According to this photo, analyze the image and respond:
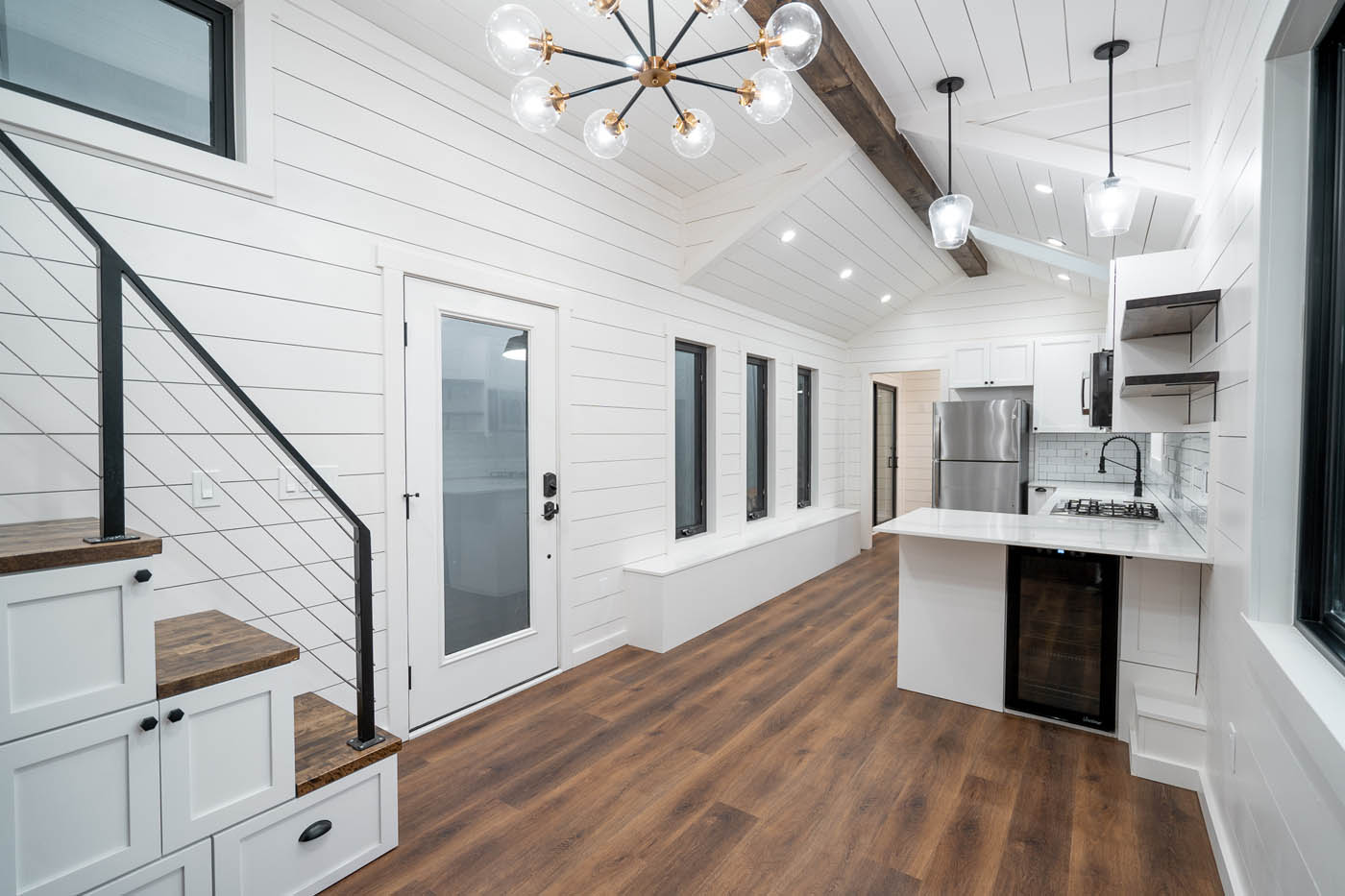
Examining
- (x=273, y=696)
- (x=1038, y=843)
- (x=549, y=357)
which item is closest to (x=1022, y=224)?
(x=549, y=357)

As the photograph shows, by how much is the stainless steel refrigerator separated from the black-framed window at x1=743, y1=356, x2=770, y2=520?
6.02ft

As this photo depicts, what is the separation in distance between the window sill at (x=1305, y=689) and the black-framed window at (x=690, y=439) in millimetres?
3369

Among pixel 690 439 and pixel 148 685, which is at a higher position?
pixel 690 439

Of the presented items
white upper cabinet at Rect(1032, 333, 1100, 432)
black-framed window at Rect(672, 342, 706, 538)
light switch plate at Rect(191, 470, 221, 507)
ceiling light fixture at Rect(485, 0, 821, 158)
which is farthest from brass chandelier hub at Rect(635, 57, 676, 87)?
white upper cabinet at Rect(1032, 333, 1100, 432)

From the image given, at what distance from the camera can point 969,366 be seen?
6.30 m

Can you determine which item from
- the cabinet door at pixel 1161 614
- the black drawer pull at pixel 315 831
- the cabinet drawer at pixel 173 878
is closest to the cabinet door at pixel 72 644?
the cabinet drawer at pixel 173 878

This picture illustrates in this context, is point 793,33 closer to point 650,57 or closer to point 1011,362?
point 650,57

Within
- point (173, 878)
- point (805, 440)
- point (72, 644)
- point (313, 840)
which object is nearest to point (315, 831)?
point (313, 840)

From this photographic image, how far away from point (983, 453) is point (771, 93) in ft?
16.5

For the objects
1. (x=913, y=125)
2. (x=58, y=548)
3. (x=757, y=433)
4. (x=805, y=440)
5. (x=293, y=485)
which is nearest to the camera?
(x=58, y=548)

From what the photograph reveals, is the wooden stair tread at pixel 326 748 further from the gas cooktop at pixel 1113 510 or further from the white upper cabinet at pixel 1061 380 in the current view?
the white upper cabinet at pixel 1061 380

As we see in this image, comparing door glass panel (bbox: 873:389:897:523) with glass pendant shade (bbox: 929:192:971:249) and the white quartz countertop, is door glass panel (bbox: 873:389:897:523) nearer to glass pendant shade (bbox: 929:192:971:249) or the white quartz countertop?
the white quartz countertop

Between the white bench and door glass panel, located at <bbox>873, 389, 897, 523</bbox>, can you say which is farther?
door glass panel, located at <bbox>873, 389, 897, 523</bbox>

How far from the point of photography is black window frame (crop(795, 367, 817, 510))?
21.0 feet
